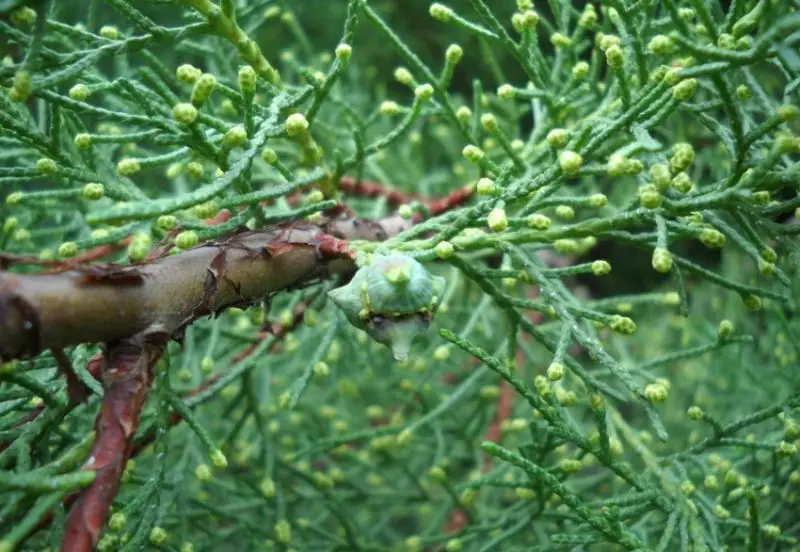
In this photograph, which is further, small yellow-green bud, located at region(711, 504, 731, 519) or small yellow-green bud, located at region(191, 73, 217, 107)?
small yellow-green bud, located at region(711, 504, 731, 519)

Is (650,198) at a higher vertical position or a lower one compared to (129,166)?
lower

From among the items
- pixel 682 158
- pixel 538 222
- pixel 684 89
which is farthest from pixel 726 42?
pixel 538 222

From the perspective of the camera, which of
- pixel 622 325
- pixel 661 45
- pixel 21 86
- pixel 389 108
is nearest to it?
pixel 21 86

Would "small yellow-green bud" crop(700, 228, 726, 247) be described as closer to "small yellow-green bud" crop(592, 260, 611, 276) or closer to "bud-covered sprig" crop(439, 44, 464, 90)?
"small yellow-green bud" crop(592, 260, 611, 276)

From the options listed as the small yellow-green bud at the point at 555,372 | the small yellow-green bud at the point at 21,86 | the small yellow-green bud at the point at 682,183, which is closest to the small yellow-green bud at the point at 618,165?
the small yellow-green bud at the point at 682,183

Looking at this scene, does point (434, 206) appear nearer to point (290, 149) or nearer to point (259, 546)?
point (290, 149)

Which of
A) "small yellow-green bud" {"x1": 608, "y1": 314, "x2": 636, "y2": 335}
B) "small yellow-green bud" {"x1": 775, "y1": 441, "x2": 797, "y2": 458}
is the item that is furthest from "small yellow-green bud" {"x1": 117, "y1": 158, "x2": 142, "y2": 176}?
"small yellow-green bud" {"x1": 775, "y1": 441, "x2": 797, "y2": 458}

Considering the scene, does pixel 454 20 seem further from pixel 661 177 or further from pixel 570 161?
pixel 661 177

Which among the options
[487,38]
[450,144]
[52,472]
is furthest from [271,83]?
[450,144]

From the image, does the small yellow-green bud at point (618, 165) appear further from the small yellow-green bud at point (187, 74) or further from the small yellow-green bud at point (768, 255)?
the small yellow-green bud at point (187, 74)
